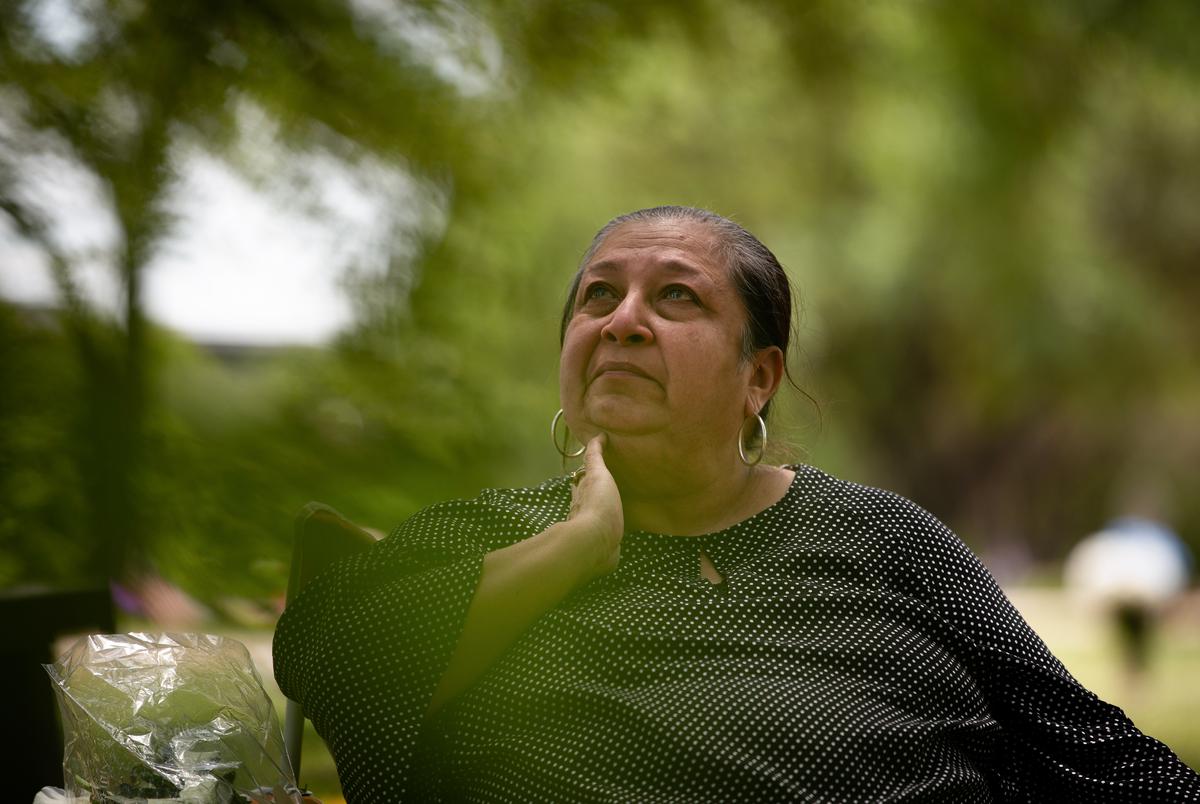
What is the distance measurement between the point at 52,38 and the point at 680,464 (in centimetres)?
373

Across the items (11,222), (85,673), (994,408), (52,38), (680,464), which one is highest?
(994,408)

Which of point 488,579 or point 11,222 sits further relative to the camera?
point 11,222

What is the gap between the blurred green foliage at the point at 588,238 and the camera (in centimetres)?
432

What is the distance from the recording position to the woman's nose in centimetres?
172

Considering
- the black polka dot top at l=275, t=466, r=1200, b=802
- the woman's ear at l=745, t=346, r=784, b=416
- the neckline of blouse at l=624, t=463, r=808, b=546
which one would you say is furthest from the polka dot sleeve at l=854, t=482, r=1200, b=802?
the woman's ear at l=745, t=346, r=784, b=416

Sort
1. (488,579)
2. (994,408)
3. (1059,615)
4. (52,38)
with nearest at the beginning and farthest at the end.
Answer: (488,579) → (52,38) → (1059,615) → (994,408)

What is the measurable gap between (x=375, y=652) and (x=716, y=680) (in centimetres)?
46

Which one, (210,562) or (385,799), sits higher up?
(210,562)

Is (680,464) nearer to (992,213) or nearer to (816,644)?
(816,644)

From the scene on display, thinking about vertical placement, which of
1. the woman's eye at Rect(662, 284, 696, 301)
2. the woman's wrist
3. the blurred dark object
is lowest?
the blurred dark object

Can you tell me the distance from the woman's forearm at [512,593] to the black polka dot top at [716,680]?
0.03 m

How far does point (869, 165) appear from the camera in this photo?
927 cm

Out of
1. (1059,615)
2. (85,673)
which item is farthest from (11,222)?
(1059,615)

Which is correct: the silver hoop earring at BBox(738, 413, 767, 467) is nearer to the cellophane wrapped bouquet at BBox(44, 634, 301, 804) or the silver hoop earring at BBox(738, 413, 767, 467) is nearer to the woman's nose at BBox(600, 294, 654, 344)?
the woman's nose at BBox(600, 294, 654, 344)
